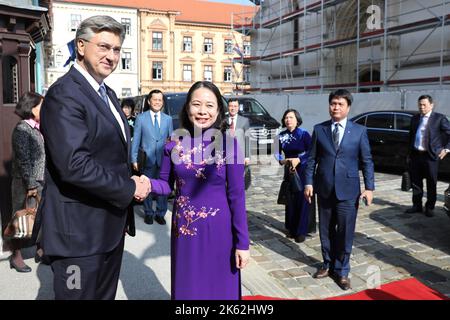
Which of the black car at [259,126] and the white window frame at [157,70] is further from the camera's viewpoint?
the white window frame at [157,70]

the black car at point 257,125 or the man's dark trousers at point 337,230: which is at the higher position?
the black car at point 257,125

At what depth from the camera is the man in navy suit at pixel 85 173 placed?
A: 217 cm

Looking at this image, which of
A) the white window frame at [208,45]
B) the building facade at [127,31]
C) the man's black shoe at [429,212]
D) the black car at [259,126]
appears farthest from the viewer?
the white window frame at [208,45]

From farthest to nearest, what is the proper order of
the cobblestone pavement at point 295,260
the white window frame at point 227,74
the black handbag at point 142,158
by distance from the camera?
the white window frame at point 227,74, the black handbag at point 142,158, the cobblestone pavement at point 295,260

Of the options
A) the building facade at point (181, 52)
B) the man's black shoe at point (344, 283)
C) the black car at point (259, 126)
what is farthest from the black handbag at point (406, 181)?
the building facade at point (181, 52)

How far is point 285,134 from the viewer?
5.93 metres

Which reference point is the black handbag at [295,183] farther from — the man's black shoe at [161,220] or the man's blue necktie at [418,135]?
the man's blue necktie at [418,135]

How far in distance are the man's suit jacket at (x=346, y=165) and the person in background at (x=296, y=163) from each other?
1.26 meters

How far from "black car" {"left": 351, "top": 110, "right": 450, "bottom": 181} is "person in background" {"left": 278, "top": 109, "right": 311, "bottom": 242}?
5.64 metres

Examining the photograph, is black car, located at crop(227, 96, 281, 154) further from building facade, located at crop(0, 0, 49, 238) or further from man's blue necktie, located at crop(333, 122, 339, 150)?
man's blue necktie, located at crop(333, 122, 339, 150)

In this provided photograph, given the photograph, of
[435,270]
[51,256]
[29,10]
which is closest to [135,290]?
[51,256]

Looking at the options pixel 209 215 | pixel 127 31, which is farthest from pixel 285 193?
pixel 127 31

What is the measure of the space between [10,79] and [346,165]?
4.52 meters

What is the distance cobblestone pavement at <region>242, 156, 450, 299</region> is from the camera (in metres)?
4.34
